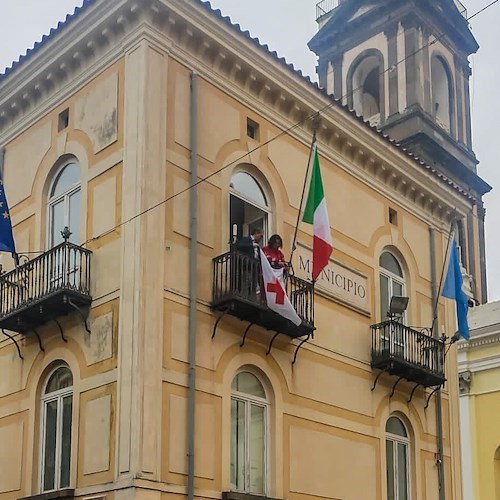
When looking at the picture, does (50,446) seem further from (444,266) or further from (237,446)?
(444,266)

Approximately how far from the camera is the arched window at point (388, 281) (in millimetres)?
23188

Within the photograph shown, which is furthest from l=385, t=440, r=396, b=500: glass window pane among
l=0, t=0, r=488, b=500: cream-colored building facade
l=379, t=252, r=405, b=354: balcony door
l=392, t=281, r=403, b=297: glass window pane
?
l=392, t=281, r=403, b=297: glass window pane

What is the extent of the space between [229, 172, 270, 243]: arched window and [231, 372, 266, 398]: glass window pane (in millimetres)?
2417

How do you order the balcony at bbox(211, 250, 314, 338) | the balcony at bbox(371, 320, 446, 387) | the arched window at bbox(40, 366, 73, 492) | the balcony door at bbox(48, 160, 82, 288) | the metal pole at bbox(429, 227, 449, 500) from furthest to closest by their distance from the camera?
the metal pole at bbox(429, 227, 449, 500) < the balcony at bbox(371, 320, 446, 387) < the balcony door at bbox(48, 160, 82, 288) < the balcony at bbox(211, 250, 314, 338) < the arched window at bbox(40, 366, 73, 492)

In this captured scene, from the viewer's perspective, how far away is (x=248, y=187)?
66.3ft

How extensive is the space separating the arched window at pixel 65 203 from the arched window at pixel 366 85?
20.3 meters

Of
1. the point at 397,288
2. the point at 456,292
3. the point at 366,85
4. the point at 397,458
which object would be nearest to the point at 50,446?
the point at 397,458

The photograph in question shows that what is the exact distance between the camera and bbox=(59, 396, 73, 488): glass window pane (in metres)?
17.7

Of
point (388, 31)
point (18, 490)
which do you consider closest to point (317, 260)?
point (18, 490)

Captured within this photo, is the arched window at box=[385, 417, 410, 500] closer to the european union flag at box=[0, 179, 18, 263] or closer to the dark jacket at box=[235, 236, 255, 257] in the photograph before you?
the dark jacket at box=[235, 236, 255, 257]

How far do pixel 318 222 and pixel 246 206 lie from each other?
1398 mm

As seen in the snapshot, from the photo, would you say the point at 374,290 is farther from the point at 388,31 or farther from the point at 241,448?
the point at 388,31

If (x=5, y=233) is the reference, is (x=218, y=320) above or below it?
below

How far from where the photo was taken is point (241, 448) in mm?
18531
